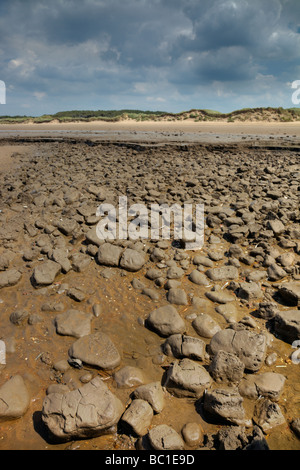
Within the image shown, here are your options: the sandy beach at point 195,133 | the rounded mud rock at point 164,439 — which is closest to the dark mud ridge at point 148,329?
the rounded mud rock at point 164,439

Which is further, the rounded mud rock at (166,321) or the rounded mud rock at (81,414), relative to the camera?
the rounded mud rock at (166,321)

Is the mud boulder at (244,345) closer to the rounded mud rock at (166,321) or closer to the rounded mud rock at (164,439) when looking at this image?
the rounded mud rock at (166,321)

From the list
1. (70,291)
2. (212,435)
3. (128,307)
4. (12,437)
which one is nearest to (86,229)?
(70,291)

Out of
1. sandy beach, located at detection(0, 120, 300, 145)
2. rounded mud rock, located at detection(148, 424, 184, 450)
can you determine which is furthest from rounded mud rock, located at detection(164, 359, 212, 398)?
sandy beach, located at detection(0, 120, 300, 145)

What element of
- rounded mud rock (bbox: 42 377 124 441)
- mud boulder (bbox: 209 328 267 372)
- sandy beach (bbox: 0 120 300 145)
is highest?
sandy beach (bbox: 0 120 300 145)

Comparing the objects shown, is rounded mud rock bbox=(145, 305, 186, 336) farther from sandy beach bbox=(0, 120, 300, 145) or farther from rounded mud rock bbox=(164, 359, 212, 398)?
sandy beach bbox=(0, 120, 300, 145)

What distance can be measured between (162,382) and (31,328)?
1.52 meters

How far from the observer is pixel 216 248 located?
438 centimetres

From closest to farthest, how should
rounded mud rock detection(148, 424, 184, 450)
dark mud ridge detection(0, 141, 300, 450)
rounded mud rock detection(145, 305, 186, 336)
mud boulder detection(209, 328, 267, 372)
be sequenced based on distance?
rounded mud rock detection(148, 424, 184, 450)
dark mud ridge detection(0, 141, 300, 450)
mud boulder detection(209, 328, 267, 372)
rounded mud rock detection(145, 305, 186, 336)

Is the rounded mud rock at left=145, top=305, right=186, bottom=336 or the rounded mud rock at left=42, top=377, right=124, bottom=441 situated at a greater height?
the rounded mud rock at left=145, top=305, right=186, bottom=336

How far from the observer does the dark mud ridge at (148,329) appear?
1.92m

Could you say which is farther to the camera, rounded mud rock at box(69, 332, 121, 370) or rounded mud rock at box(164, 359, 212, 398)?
rounded mud rock at box(69, 332, 121, 370)

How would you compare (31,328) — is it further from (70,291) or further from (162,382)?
(162,382)

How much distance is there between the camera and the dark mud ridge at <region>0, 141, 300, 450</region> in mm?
1924
